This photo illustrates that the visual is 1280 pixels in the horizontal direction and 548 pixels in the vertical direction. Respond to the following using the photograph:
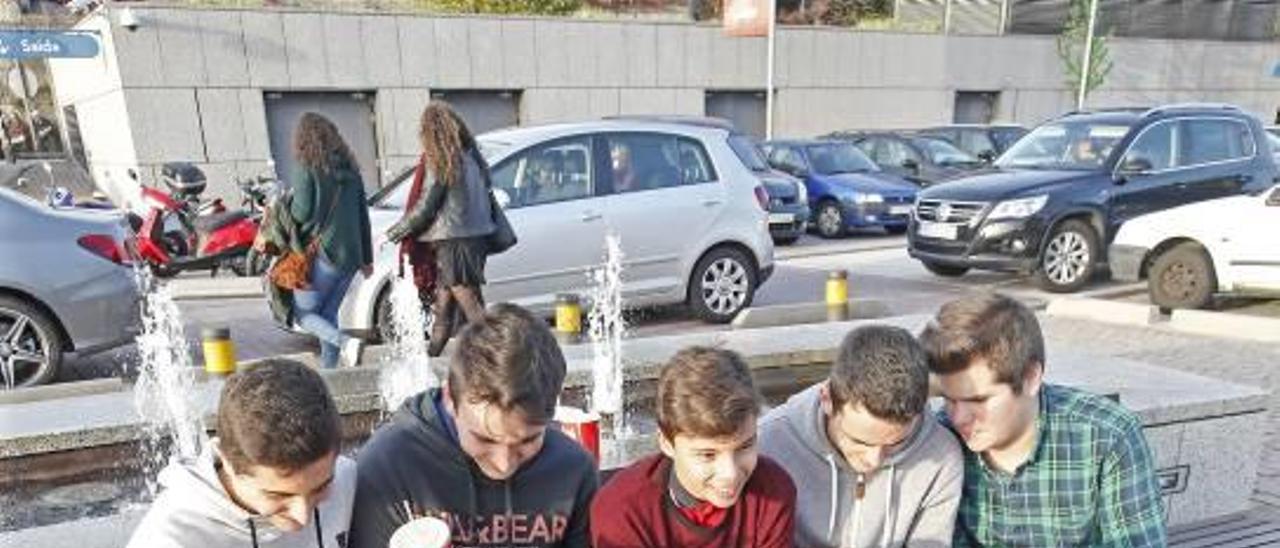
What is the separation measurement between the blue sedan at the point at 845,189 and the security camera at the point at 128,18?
9803mm

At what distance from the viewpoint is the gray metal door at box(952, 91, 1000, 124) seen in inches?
907

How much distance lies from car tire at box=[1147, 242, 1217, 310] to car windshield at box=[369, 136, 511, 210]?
5.60 meters

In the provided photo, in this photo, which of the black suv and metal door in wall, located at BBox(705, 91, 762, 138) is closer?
the black suv

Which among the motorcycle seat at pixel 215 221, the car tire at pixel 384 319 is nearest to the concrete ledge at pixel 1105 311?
the car tire at pixel 384 319

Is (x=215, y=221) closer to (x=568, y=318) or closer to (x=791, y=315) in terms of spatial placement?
(x=568, y=318)

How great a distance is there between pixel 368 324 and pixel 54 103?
57.9 ft

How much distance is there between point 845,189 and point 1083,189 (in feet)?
15.3

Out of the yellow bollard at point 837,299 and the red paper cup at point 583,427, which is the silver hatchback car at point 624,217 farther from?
the red paper cup at point 583,427

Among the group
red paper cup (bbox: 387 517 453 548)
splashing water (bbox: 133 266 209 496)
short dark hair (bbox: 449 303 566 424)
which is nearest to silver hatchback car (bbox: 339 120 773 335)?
splashing water (bbox: 133 266 209 496)

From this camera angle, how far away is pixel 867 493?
212cm

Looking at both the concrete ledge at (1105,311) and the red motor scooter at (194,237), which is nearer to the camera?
the concrete ledge at (1105,311)

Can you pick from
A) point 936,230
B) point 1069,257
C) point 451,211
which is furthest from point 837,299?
point 1069,257

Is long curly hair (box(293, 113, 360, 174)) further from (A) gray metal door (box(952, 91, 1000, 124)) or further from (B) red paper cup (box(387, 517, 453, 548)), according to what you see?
(A) gray metal door (box(952, 91, 1000, 124))

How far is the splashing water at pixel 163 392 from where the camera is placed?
401cm
